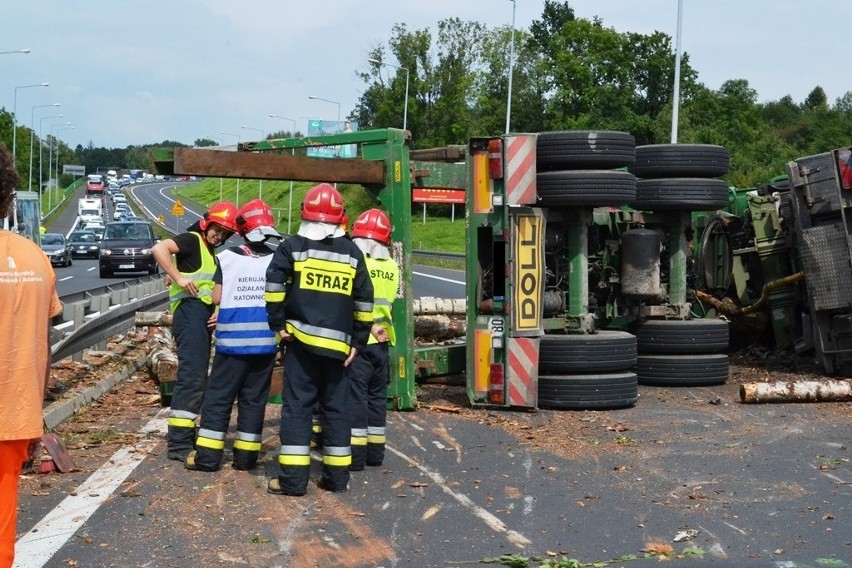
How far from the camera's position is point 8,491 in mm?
4590

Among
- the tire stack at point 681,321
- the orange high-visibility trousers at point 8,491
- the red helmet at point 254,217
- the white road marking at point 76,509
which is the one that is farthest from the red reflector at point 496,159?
the orange high-visibility trousers at point 8,491

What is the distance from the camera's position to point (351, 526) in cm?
664

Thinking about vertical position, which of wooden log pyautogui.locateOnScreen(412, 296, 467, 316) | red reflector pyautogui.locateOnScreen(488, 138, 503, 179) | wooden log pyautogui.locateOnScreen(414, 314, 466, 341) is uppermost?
red reflector pyautogui.locateOnScreen(488, 138, 503, 179)

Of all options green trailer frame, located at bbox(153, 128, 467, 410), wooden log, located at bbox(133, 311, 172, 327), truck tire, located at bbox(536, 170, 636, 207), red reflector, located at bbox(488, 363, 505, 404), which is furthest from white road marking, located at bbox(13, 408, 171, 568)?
wooden log, located at bbox(133, 311, 172, 327)

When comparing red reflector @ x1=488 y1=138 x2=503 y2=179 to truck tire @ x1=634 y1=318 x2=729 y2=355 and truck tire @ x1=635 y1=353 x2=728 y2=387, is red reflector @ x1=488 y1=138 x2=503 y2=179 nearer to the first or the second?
truck tire @ x1=634 y1=318 x2=729 y2=355

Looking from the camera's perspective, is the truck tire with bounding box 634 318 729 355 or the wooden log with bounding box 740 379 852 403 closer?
the wooden log with bounding box 740 379 852 403

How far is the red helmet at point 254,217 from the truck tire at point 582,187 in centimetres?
329

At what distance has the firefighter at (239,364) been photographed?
26.6 ft

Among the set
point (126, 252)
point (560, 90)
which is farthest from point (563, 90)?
point (126, 252)

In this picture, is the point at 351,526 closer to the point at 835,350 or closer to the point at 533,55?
the point at 835,350

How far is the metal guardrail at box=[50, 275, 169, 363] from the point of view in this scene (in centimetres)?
1066

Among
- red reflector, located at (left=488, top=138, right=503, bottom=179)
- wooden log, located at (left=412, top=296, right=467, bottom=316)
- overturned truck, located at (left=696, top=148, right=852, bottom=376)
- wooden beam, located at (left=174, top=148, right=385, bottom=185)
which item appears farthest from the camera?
wooden log, located at (left=412, top=296, right=467, bottom=316)

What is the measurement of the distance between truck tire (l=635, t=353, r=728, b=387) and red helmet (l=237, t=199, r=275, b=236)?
5081 mm

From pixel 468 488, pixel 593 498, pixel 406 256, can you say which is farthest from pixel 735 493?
pixel 406 256
